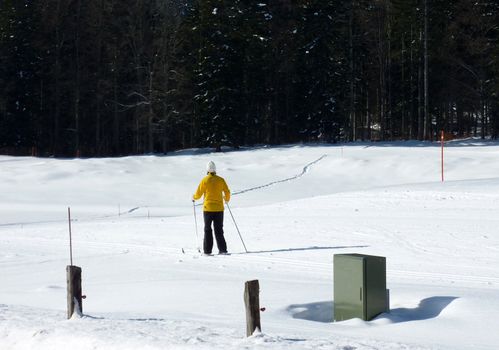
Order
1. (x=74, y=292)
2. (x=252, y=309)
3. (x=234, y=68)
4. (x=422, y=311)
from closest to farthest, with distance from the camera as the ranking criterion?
(x=252, y=309), (x=74, y=292), (x=422, y=311), (x=234, y=68)

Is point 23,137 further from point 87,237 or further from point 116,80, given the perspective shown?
point 87,237

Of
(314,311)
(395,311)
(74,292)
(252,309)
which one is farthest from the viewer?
(314,311)

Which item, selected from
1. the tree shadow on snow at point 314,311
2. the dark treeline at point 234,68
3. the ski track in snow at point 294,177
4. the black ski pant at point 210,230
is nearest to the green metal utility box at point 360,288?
the tree shadow on snow at point 314,311

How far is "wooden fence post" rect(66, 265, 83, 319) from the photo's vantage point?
30.2 ft

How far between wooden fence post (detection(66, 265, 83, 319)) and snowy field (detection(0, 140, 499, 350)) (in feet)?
Result: 0.70

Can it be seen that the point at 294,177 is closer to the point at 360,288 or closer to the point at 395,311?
the point at 395,311

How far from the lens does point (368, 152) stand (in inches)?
1449

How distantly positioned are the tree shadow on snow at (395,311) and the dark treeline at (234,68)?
108 ft

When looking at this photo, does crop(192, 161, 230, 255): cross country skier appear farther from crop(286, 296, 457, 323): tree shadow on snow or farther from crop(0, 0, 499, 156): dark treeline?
crop(0, 0, 499, 156): dark treeline

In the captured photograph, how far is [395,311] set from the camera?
9.86 metres

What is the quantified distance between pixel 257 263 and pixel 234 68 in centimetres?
3075

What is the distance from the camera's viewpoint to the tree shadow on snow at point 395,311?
946 centimetres

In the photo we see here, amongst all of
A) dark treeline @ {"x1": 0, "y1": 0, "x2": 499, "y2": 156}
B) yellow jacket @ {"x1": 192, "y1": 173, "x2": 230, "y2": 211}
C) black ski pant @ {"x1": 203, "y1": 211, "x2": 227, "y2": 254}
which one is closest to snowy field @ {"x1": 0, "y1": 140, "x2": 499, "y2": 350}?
black ski pant @ {"x1": 203, "y1": 211, "x2": 227, "y2": 254}

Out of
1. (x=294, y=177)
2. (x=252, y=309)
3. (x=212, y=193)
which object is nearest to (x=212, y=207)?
(x=212, y=193)
